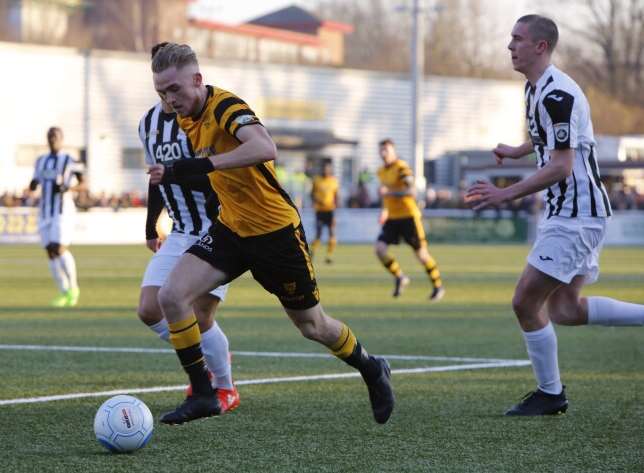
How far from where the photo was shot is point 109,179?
48969 millimetres

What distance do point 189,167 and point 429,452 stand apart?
181 cm

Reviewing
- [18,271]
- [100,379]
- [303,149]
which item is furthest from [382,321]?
[303,149]

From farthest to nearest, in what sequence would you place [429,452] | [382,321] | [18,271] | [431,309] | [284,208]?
[18,271]
[431,309]
[382,321]
[284,208]
[429,452]

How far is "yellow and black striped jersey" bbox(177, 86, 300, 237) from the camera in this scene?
654cm

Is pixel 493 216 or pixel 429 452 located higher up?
pixel 429 452

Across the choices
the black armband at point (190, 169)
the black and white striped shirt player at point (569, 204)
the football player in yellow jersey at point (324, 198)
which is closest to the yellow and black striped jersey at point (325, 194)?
the football player in yellow jersey at point (324, 198)

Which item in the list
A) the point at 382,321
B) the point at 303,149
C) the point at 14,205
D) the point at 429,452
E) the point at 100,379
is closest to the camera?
the point at 429,452

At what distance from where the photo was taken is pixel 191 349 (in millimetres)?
6875

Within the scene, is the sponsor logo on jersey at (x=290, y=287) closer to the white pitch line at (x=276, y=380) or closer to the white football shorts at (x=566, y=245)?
the white football shorts at (x=566, y=245)

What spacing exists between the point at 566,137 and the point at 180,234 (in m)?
2.52

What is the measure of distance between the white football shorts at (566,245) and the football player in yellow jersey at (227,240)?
1207mm

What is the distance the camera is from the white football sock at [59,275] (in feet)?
51.4

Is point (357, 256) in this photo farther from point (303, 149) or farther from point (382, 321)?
point (303, 149)

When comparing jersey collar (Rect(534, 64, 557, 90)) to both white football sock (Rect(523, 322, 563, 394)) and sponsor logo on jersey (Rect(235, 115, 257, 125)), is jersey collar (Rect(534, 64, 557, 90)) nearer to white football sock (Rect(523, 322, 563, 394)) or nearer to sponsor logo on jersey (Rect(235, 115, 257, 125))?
white football sock (Rect(523, 322, 563, 394))
